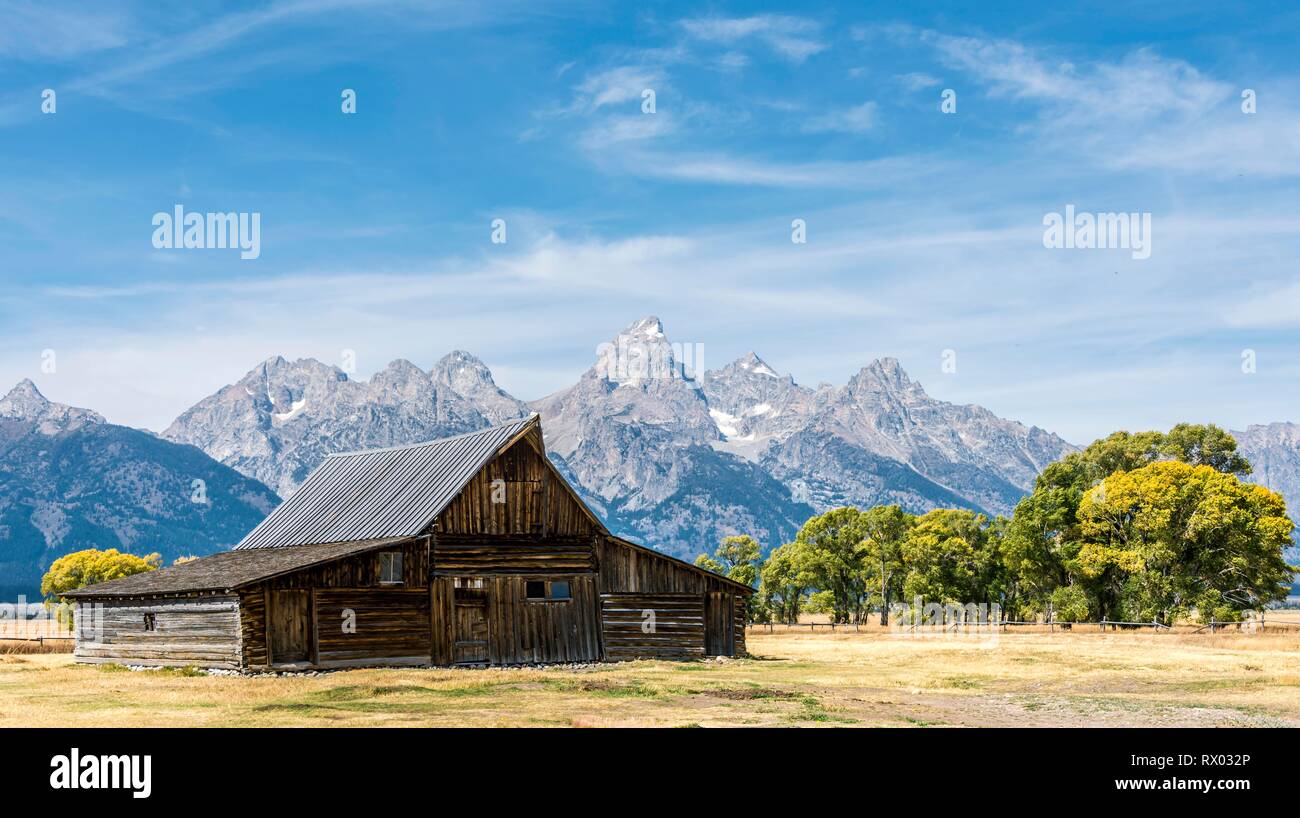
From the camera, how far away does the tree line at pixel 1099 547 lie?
78562 mm

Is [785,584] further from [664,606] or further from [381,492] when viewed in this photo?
[381,492]

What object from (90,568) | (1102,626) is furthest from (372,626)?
(90,568)

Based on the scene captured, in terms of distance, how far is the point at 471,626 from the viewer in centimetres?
4706

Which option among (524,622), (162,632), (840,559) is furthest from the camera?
(840,559)

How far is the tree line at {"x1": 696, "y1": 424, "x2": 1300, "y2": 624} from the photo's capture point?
3093 inches

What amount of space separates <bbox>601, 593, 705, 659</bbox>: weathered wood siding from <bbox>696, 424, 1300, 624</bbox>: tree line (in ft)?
126

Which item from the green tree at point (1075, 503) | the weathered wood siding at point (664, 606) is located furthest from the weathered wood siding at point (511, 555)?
the green tree at point (1075, 503)

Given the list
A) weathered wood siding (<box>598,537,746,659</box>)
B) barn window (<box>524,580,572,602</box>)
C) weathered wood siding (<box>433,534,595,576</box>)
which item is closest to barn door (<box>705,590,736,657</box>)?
weathered wood siding (<box>598,537,746,659</box>)

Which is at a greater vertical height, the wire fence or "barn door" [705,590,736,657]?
"barn door" [705,590,736,657]

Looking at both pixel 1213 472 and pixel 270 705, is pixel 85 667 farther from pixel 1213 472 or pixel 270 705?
pixel 1213 472

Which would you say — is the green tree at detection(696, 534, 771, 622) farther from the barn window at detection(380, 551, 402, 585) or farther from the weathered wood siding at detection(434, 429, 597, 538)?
the barn window at detection(380, 551, 402, 585)

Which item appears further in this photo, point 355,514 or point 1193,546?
point 1193,546

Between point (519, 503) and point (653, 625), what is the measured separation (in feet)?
25.2

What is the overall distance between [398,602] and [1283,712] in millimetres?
28552
